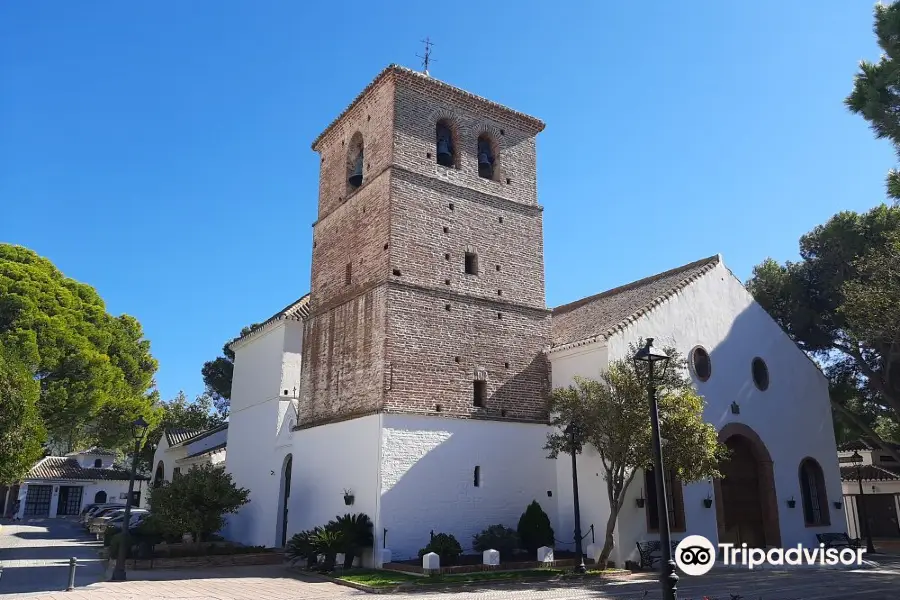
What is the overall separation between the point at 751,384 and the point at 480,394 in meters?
9.62

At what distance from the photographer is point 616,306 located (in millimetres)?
23250

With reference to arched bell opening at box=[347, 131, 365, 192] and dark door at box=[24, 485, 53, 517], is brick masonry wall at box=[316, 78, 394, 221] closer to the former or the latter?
arched bell opening at box=[347, 131, 365, 192]

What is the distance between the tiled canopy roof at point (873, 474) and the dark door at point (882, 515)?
979 mm

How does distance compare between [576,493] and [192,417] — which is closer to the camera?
[576,493]

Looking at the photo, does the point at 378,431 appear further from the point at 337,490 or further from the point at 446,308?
the point at 446,308

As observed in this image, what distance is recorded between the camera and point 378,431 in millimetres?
17203

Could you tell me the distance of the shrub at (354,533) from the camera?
53.4 ft

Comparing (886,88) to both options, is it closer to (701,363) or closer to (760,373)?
(701,363)

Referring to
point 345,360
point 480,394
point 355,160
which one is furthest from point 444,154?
point 480,394

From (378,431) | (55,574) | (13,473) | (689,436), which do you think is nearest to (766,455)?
(689,436)

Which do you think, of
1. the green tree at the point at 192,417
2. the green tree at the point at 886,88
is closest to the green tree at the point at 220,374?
the green tree at the point at 192,417

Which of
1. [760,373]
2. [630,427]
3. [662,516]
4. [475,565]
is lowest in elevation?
[475,565]

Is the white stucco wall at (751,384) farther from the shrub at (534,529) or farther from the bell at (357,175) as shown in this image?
the bell at (357,175)

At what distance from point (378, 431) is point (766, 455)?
13001mm
